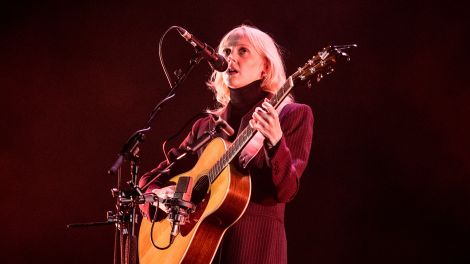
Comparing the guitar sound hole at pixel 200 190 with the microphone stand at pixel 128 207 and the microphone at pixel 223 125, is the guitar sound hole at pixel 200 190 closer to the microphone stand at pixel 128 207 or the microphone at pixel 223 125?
the microphone at pixel 223 125

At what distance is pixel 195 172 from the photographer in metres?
3.17

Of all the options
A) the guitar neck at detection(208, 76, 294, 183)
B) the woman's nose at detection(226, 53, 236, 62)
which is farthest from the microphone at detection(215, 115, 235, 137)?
the woman's nose at detection(226, 53, 236, 62)

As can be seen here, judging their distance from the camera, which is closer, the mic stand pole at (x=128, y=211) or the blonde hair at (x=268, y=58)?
the mic stand pole at (x=128, y=211)

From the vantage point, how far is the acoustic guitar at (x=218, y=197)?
2.62m

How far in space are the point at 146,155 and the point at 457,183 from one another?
2.78 metres

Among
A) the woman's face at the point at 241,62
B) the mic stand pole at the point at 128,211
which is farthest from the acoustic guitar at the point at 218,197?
the woman's face at the point at 241,62

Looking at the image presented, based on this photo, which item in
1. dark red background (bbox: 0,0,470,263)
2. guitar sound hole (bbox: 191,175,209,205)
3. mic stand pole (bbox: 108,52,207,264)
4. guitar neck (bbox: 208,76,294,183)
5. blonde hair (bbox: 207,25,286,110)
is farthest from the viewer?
dark red background (bbox: 0,0,470,263)

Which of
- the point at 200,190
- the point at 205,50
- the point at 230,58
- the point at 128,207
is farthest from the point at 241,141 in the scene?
the point at 230,58

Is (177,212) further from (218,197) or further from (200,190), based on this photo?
(200,190)

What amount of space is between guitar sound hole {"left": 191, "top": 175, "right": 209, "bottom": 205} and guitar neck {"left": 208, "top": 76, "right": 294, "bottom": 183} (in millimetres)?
50

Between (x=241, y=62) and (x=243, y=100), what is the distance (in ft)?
0.85

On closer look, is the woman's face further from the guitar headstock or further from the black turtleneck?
the guitar headstock

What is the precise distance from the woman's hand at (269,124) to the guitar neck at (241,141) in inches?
5.6

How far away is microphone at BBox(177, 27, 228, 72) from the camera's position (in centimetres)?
276
